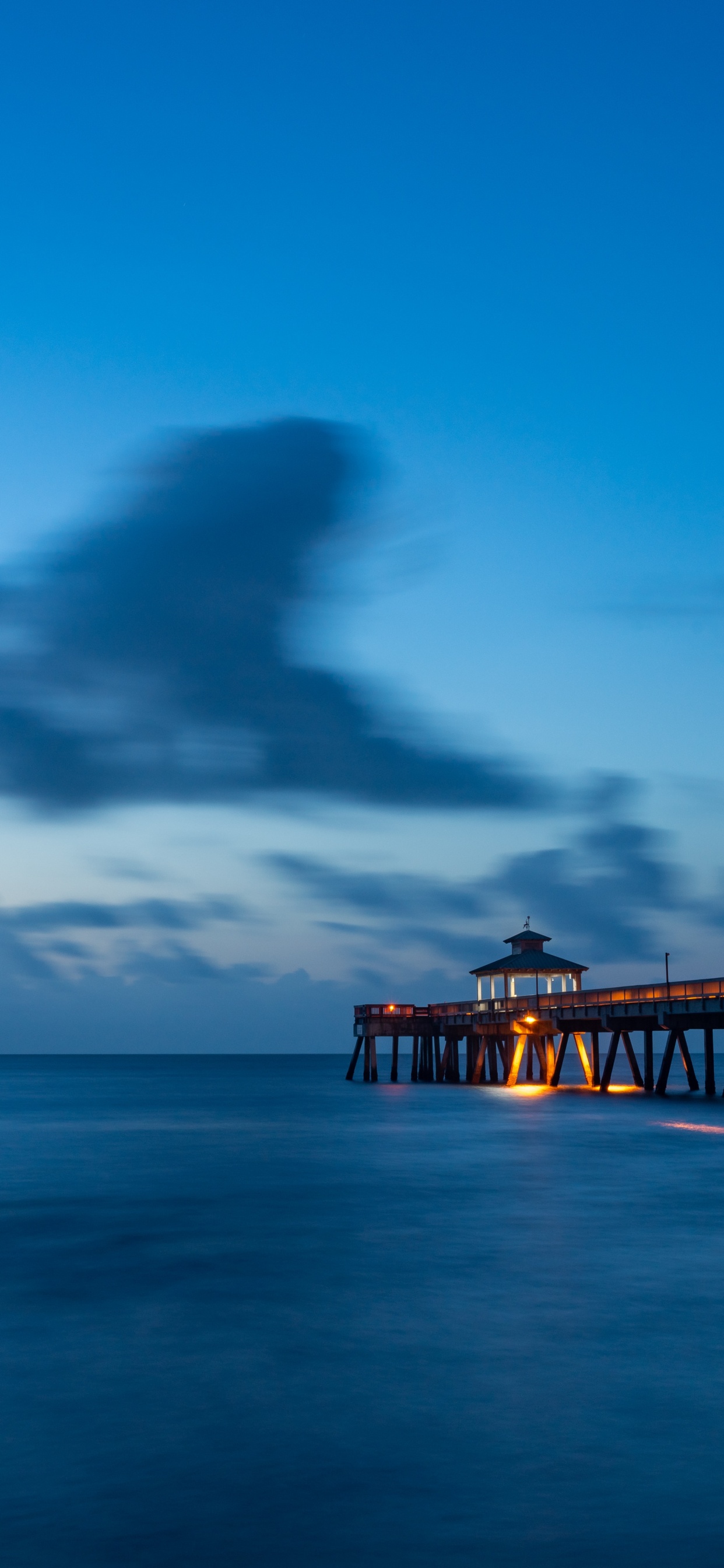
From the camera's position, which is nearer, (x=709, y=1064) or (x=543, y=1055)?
(x=709, y=1064)

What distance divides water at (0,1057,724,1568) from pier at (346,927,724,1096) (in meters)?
18.7

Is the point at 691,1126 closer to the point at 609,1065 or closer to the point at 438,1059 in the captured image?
the point at 609,1065

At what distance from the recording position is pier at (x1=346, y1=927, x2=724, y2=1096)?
175 ft

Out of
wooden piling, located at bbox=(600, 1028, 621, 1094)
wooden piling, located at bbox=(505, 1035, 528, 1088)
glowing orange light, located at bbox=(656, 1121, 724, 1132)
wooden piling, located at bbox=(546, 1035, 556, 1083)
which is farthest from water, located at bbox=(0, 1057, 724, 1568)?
wooden piling, located at bbox=(546, 1035, 556, 1083)

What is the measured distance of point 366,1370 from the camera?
14.5m

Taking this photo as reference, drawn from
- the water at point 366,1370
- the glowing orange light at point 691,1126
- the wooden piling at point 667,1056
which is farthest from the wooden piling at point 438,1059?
the water at point 366,1370

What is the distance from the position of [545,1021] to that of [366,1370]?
2077 inches

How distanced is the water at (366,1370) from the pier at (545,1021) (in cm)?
1866

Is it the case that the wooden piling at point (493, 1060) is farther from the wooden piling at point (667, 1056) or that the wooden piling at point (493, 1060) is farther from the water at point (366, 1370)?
the water at point (366, 1370)

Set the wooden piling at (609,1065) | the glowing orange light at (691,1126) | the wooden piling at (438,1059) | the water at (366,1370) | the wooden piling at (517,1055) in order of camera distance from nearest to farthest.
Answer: the water at (366,1370) < the glowing orange light at (691,1126) < the wooden piling at (609,1065) < the wooden piling at (517,1055) < the wooden piling at (438,1059)

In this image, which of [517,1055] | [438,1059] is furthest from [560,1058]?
[438,1059]

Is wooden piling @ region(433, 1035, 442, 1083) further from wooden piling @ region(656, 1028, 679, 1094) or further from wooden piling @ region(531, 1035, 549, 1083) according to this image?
wooden piling @ region(656, 1028, 679, 1094)

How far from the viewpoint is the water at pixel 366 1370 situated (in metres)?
9.73

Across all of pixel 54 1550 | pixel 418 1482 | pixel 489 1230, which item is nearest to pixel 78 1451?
pixel 54 1550
